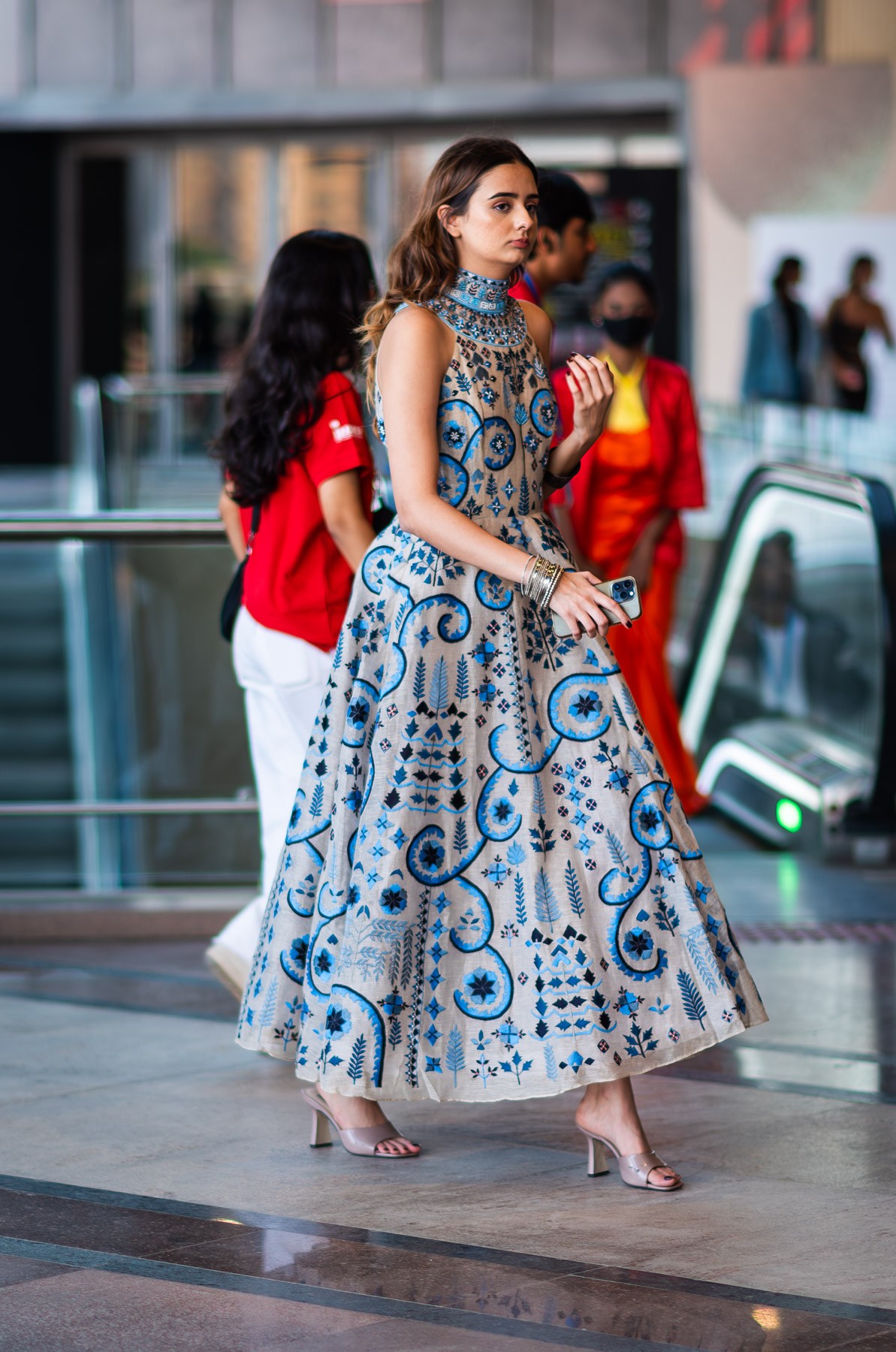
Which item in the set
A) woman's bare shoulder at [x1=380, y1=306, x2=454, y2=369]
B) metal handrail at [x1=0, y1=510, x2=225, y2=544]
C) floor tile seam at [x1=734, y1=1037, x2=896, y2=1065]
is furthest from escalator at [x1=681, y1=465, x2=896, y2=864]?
woman's bare shoulder at [x1=380, y1=306, x2=454, y2=369]

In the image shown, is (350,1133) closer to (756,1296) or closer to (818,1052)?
(756,1296)

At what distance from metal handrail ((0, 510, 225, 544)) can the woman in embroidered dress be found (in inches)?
83.8

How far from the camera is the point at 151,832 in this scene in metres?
6.73

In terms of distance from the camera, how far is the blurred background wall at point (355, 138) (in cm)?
1529

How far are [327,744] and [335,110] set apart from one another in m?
14.2

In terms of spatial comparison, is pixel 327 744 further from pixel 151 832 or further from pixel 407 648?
pixel 151 832

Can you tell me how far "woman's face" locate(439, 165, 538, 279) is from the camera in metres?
3.05

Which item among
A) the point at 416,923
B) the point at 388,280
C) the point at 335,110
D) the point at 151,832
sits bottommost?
the point at 151,832

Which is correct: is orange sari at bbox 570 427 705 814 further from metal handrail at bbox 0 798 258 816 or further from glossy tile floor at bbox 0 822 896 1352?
glossy tile floor at bbox 0 822 896 1352

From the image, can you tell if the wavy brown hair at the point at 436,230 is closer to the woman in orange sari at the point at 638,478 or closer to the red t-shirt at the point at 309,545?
the red t-shirt at the point at 309,545

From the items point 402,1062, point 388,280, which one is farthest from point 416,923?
point 388,280

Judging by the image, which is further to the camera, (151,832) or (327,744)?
(151,832)

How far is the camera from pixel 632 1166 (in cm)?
303

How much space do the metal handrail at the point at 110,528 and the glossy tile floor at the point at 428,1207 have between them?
4.67ft
